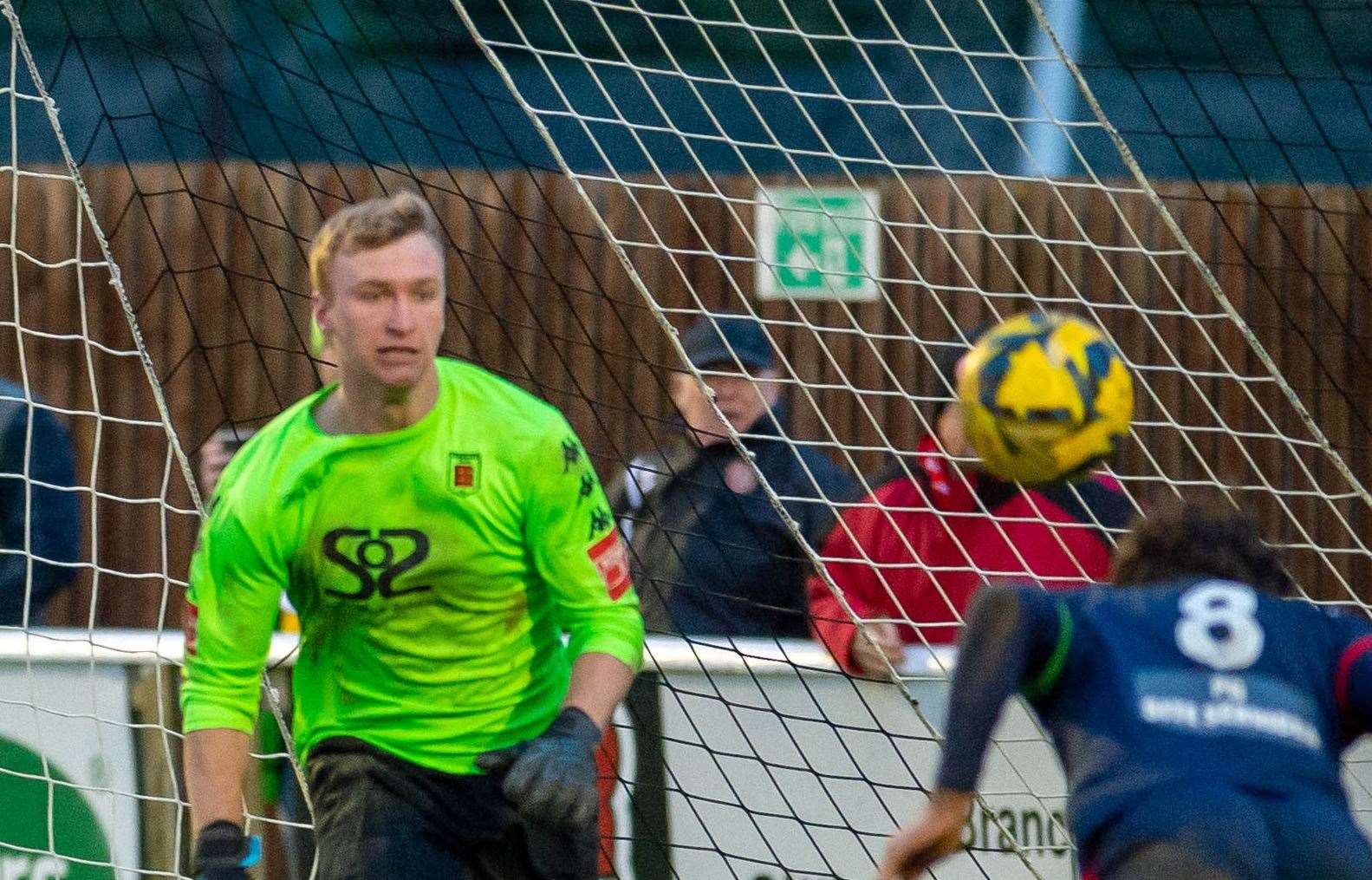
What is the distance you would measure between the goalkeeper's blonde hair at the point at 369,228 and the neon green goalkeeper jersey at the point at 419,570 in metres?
0.25

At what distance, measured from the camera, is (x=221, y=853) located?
127 inches

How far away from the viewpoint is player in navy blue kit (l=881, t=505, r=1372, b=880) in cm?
266

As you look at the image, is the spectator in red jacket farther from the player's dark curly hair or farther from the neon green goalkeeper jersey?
the player's dark curly hair

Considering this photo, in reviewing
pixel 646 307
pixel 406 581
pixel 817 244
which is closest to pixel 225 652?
pixel 406 581

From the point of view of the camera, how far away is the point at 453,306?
273 inches

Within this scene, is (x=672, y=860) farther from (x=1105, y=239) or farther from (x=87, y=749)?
(x=1105, y=239)

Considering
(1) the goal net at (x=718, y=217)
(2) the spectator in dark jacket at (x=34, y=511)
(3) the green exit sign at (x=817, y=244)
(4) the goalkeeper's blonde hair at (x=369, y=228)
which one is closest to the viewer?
(4) the goalkeeper's blonde hair at (x=369, y=228)

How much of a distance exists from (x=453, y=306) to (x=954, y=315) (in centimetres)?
186

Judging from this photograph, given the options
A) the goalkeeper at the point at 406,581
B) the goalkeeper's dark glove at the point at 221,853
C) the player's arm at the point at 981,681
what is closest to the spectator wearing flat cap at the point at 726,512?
the goalkeeper at the point at 406,581

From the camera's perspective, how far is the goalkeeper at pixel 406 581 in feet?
10.9

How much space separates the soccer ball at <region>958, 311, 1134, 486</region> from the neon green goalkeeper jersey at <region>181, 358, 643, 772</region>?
26.4 inches

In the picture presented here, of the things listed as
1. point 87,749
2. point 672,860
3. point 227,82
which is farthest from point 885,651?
point 227,82

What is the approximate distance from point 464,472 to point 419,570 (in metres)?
0.18

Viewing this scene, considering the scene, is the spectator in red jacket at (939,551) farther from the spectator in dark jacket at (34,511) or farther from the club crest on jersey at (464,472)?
the spectator in dark jacket at (34,511)
